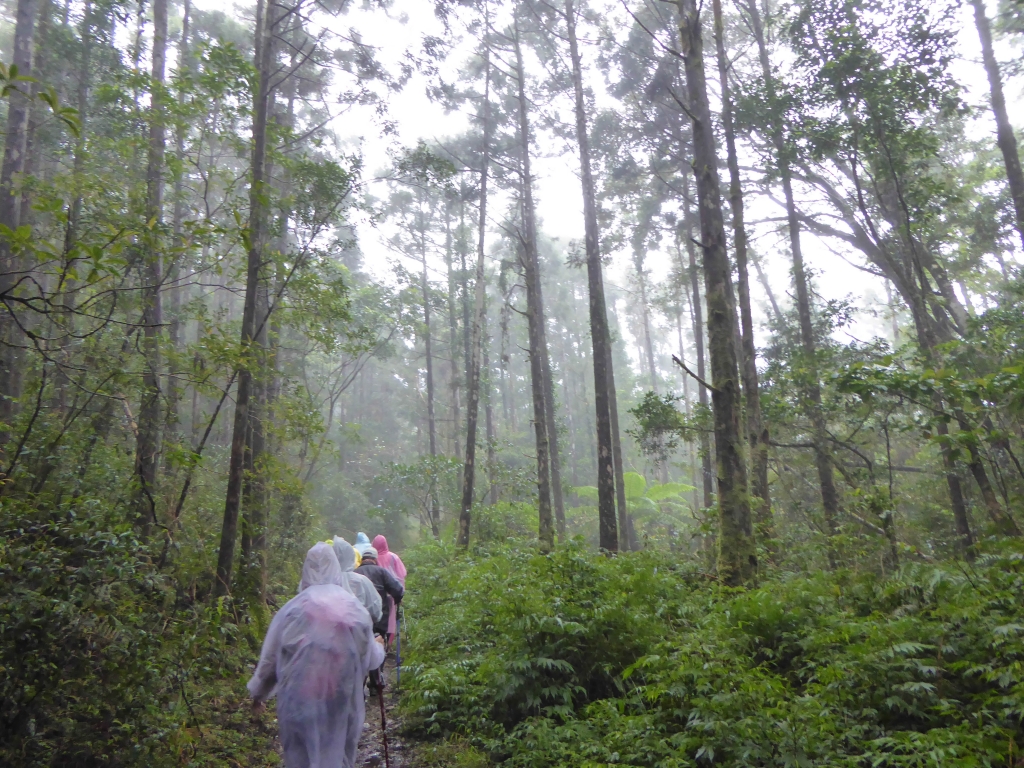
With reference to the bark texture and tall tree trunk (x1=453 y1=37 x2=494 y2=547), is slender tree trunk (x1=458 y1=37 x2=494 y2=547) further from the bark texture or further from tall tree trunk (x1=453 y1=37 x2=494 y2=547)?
the bark texture

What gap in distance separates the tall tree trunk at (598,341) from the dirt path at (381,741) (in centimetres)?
445

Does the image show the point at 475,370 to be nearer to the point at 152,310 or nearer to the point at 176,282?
the point at 176,282

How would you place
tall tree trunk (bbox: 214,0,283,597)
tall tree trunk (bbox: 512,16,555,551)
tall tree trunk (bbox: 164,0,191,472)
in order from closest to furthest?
tall tree trunk (bbox: 164,0,191,472) → tall tree trunk (bbox: 214,0,283,597) → tall tree trunk (bbox: 512,16,555,551)

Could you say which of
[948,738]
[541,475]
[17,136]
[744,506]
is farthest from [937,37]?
[17,136]

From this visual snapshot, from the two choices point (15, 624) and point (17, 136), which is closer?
point (15, 624)

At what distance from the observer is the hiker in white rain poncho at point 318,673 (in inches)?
139

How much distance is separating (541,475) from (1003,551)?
10103 mm

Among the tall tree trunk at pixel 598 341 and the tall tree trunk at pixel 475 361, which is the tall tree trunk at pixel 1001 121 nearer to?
the tall tree trunk at pixel 598 341

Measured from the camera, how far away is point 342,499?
111 ft

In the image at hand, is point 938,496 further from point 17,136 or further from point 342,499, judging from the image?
point 342,499

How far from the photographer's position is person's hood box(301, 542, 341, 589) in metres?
4.02

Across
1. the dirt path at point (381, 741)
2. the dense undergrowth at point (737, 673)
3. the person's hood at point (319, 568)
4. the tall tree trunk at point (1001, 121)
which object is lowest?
the dirt path at point (381, 741)

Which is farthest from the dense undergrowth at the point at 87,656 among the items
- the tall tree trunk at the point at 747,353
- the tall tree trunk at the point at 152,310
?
the tall tree trunk at the point at 747,353

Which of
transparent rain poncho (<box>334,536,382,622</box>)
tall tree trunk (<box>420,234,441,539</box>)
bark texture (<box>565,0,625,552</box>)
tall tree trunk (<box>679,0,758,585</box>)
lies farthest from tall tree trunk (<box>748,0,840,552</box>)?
tall tree trunk (<box>420,234,441,539</box>)
